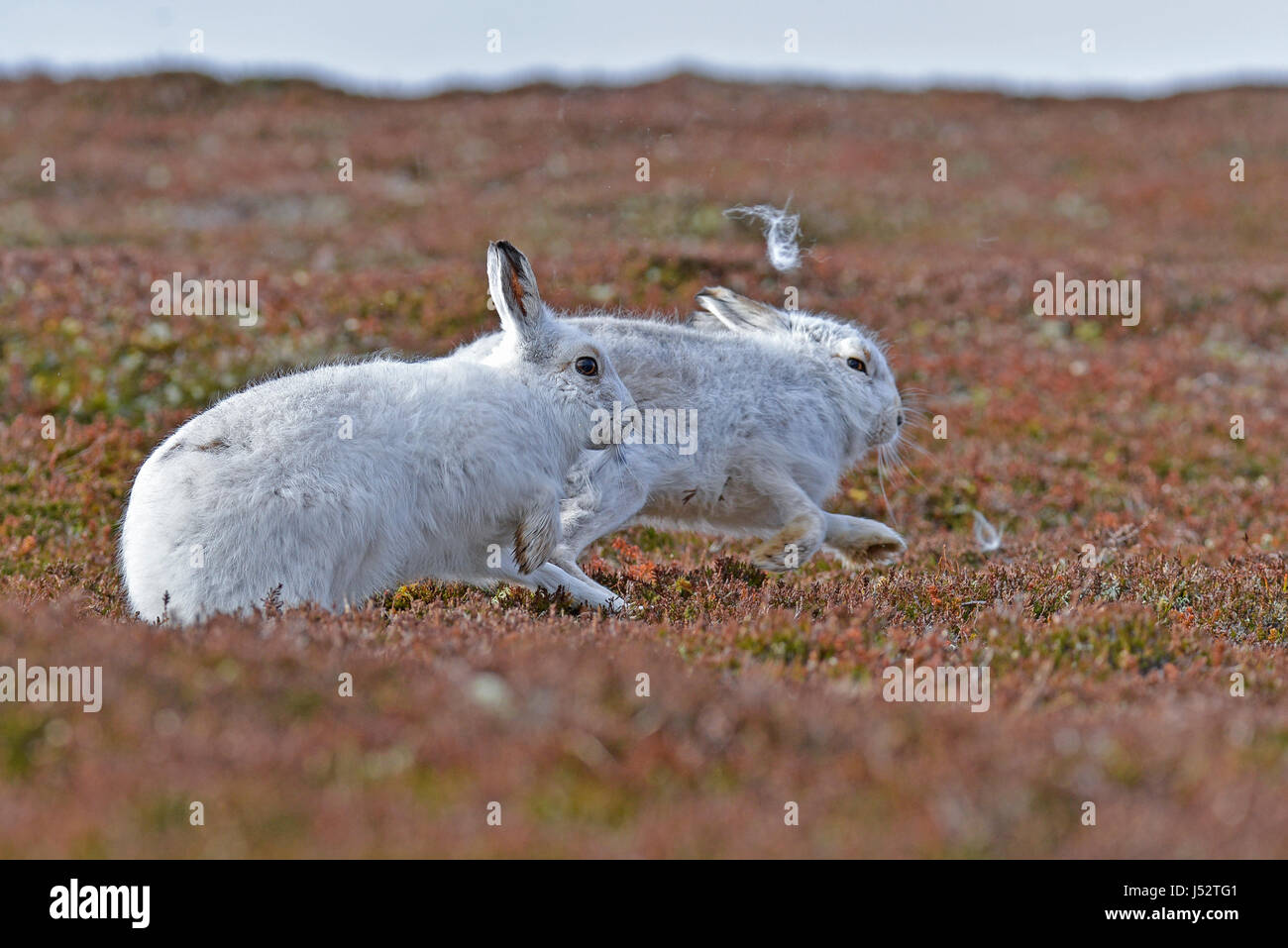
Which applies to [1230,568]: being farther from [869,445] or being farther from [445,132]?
[445,132]

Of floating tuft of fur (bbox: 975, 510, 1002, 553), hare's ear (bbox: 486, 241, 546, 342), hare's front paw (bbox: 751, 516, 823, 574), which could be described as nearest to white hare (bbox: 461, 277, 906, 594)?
hare's front paw (bbox: 751, 516, 823, 574)

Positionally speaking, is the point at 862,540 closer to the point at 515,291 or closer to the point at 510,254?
the point at 515,291

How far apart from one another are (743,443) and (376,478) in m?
3.16

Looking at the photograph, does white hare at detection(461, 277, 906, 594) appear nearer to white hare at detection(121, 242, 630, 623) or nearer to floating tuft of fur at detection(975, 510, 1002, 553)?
white hare at detection(121, 242, 630, 623)

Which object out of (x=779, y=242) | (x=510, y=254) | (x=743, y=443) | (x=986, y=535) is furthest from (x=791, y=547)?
(x=779, y=242)

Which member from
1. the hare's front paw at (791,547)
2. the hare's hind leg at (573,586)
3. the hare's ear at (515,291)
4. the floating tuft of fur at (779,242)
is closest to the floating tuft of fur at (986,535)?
the hare's front paw at (791,547)

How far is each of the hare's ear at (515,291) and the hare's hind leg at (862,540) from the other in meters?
2.69

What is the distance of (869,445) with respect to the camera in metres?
10.7

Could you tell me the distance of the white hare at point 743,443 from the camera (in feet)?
29.1

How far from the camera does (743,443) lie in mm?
9508

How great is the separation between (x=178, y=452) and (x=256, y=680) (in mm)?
2071

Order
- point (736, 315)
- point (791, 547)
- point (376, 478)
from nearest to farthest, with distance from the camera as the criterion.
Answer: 1. point (376, 478)
2. point (791, 547)
3. point (736, 315)

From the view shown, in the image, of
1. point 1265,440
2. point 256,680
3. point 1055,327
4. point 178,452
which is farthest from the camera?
point 1055,327
